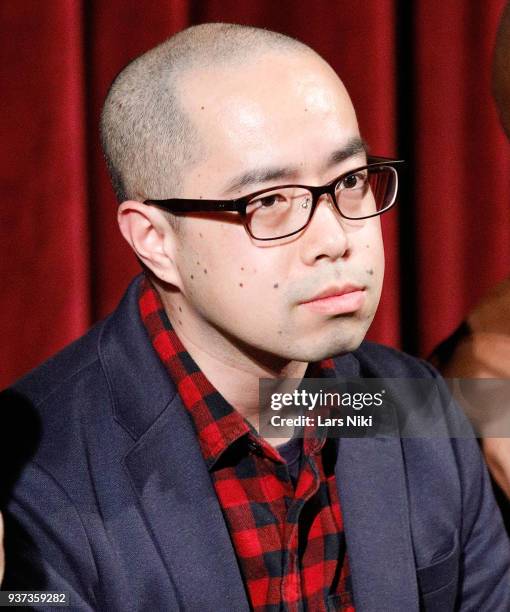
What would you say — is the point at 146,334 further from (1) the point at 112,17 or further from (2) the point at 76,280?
(1) the point at 112,17

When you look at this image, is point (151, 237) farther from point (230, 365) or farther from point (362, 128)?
point (362, 128)

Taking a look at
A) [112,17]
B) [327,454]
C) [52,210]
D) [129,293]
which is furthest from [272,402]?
[112,17]

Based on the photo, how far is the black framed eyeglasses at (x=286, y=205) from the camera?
2.86 ft

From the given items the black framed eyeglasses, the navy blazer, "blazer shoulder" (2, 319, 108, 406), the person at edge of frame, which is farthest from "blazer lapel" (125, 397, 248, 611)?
the person at edge of frame

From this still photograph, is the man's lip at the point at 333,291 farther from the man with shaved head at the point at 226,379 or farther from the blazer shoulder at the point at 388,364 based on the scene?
the blazer shoulder at the point at 388,364

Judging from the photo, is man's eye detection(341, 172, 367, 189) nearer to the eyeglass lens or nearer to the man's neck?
the eyeglass lens

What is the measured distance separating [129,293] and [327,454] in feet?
0.94

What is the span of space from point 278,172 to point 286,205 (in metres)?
0.03

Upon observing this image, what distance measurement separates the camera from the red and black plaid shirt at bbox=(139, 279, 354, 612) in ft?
3.06

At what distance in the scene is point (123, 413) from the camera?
3.05ft

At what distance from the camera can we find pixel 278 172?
2.82 ft

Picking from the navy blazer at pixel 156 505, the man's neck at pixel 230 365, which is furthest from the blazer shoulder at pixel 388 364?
the man's neck at pixel 230 365

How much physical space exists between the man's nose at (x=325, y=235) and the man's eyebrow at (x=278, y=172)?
4 centimetres

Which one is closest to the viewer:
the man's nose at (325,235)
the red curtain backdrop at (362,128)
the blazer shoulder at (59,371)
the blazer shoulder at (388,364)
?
the man's nose at (325,235)
